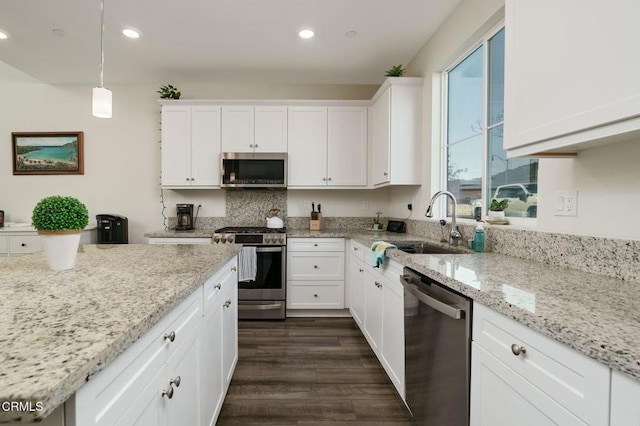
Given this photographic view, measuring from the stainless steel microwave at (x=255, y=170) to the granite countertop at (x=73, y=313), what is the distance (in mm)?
1951

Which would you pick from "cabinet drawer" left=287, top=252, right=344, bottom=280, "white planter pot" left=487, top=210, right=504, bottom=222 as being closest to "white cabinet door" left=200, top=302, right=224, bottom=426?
"cabinet drawer" left=287, top=252, right=344, bottom=280

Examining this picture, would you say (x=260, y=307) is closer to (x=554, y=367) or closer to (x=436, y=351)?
(x=436, y=351)

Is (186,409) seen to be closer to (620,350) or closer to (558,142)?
(620,350)

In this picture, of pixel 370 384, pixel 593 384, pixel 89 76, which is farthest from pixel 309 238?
pixel 89 76

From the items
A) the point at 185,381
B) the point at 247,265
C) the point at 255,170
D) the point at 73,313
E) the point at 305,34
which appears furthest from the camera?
the point at 255,170

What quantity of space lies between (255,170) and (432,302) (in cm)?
257

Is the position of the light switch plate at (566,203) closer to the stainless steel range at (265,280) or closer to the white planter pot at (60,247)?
Result: the white planter pot at (60,247)

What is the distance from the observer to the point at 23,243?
332 centimetres

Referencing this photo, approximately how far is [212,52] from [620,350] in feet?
11.2

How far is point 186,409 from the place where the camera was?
3.69ft

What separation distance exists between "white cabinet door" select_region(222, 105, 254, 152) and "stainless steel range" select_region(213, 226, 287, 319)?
3.29 feet

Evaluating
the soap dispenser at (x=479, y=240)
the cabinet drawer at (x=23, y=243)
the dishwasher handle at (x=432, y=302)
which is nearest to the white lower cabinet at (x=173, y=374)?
the dishwasher handle at (x=432, y=302)

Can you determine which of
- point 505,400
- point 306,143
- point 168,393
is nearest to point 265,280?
point 306,143

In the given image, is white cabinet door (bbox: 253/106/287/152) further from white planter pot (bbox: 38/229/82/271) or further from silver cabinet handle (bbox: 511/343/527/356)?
silver cabinet handle (bbox: 511/343/527/356)
